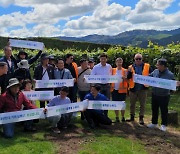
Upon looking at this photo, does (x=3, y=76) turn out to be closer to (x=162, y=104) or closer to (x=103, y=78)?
(x=103, y=78)

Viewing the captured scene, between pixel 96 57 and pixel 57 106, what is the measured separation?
1144cm

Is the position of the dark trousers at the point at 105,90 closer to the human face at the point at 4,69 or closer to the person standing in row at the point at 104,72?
the person standing in row at the point at 104,72

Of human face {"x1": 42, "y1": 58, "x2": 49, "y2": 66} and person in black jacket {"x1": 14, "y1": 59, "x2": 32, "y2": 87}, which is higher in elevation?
human face {"x1": 42, "y1": 58, "x2": 49, "y2": 66}

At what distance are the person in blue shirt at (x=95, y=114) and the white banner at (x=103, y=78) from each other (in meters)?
0.62

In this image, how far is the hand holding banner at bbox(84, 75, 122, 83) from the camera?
1012 centimetres

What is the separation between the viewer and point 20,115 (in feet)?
27.7

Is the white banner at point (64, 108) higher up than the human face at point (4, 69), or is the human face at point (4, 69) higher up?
the human face at point (4, 69)

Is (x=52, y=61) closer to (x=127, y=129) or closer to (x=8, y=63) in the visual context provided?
(x=8, y=63)

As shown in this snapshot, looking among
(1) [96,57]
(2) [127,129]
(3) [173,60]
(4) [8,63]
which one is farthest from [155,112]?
(1) [96,57]

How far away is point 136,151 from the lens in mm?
7777

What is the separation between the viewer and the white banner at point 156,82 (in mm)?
9312

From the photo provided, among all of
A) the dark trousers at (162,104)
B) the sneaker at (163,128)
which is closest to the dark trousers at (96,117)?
the dark trousers at (162,104)

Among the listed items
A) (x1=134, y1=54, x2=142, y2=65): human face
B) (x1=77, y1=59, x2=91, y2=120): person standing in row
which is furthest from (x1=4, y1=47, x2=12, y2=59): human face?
(x1=134, y1=54, x2=142, y2=65): human face

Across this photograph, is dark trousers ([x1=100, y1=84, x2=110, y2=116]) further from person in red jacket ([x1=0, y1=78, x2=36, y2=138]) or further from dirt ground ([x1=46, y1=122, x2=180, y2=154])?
person in red jacket ([x1=0, y1=78, x2=36, y2=138])
